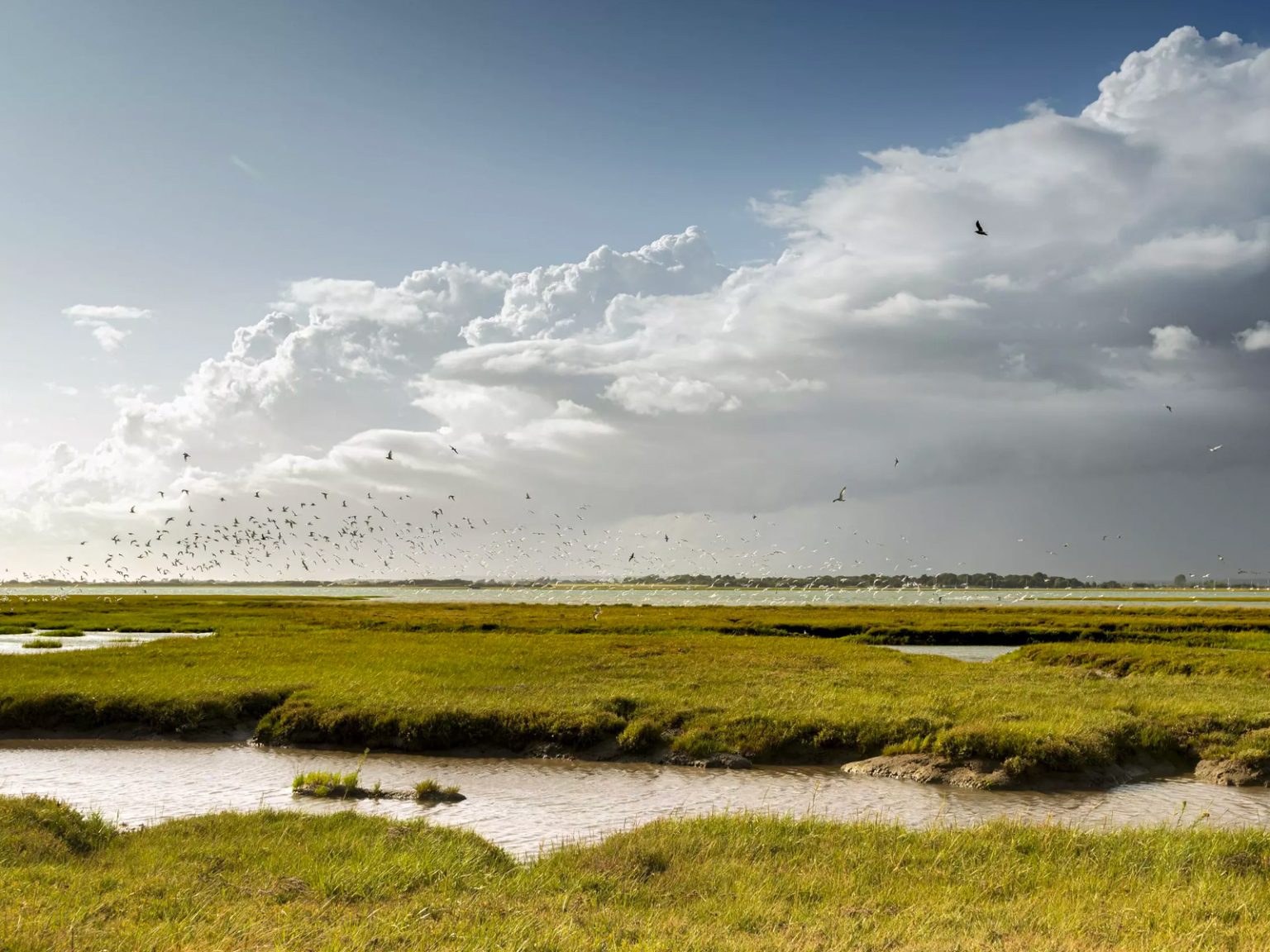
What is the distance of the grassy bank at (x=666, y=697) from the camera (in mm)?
23547

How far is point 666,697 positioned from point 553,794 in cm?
846

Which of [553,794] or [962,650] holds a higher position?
[553,794]

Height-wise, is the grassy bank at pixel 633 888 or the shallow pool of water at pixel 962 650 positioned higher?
the grassy bank at pixel 633 888

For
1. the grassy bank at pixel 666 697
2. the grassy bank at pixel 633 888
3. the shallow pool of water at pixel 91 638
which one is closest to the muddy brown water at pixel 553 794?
the grassy bank at pixel 666 697

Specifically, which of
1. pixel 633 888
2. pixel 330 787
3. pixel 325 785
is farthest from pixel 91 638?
pixel 633 888

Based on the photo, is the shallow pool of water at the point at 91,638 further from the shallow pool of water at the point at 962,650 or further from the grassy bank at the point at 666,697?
the shallow pool of water at the point at 962,650

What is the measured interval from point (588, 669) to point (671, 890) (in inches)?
930

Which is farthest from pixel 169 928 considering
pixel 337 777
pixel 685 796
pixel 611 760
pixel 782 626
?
pixel 782 626

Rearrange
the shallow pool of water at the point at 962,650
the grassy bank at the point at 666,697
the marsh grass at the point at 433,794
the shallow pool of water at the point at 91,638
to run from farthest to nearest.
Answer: the shallow pool of water at the point at 962,650 < the shallow pool of water at the point at 91,638 < the grassy bank at the point at 666,697 < the marsh grass at the point at 433,794

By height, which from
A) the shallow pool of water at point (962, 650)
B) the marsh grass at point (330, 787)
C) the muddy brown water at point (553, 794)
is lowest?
the shallow pool of water at point (962, 650)

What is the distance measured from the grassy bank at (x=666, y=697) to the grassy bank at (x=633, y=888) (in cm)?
872

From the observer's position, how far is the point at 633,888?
11734mm

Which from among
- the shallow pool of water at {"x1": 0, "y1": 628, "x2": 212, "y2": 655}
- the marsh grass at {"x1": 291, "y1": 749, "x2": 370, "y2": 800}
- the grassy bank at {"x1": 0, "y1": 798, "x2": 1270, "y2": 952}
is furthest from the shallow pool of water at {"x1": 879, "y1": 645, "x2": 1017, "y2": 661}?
the shallow pool of water at {"x1": 0, "y1": 628, "x2": 212, "y2": 655}

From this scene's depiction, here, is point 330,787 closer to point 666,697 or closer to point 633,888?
point 633,888
